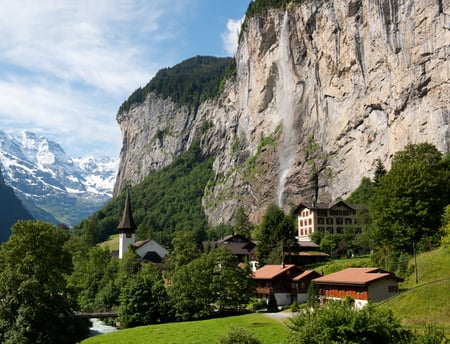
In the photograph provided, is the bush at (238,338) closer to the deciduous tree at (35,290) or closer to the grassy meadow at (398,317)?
the grassy meadow at (398,317)

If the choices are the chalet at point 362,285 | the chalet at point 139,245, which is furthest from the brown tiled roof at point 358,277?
the chalet at point 139,245

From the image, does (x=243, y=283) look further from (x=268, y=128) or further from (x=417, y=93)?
(x=268, y=128)

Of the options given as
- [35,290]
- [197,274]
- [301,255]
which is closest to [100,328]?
[197,274]

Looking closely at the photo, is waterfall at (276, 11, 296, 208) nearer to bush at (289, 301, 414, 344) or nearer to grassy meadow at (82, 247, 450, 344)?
grassy meadow at (82, 247, 450, 344)

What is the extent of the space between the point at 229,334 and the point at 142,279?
33.8 m

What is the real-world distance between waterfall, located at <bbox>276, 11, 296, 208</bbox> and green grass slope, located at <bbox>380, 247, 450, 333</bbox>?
8943 centimetres

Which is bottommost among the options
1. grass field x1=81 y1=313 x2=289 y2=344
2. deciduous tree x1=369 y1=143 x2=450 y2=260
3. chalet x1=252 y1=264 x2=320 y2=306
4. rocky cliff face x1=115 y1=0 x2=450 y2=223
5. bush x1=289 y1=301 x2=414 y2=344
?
grass field x1=81 y1=313 x2=289 y2=344

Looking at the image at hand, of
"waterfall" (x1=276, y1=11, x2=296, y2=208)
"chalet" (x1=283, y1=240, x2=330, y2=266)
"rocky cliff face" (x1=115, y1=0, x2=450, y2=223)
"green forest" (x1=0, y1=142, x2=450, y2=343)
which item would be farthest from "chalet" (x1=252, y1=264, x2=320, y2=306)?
"waterfall" (x1=276, y1=11, x2=296, y2=208)

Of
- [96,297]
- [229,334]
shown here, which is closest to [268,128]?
[96,297]

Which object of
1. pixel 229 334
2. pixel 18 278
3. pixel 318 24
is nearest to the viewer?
Answer: pixel 229 334

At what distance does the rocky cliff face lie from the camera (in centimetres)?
10275

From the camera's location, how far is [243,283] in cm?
6481

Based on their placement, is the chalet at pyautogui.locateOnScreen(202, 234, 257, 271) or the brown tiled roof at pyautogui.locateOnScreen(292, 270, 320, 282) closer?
the brown tiled roof at pyautogui.locateOnScreen(292, 270, 320, 282)

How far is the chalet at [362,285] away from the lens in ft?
169
